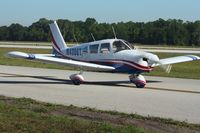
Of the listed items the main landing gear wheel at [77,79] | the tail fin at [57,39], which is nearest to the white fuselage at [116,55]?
the main landing gear wheel at [77,79]

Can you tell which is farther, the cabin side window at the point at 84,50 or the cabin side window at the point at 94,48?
the cabin side window at the point at 84,50

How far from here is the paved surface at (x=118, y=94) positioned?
12.9 m

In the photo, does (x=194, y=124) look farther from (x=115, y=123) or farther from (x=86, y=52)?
(x=86, y=52)

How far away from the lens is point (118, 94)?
16.3 m

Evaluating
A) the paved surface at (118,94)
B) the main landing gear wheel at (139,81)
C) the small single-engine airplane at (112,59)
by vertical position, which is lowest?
the paved surface at (118,94)

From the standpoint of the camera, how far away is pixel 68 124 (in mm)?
10047

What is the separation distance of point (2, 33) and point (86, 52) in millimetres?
141070

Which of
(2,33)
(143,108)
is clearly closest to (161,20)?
(2,33)

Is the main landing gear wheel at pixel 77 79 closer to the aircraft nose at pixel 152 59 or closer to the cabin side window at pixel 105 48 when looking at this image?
the cabin side window at pixel 105 48

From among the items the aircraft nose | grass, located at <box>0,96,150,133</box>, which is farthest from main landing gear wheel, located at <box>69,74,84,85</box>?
grass, located at <box>0,96,150,133</box>

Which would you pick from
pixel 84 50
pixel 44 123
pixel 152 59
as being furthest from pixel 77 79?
pixel 44 123

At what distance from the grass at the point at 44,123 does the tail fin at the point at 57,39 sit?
12395 millimetres

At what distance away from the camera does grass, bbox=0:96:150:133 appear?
9.56 m

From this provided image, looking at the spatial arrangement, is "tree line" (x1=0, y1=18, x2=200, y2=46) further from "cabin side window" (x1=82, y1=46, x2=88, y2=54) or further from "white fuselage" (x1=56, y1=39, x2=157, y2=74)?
"white fuselage" (x1=56, y1=39, x2=157, y2=74)
